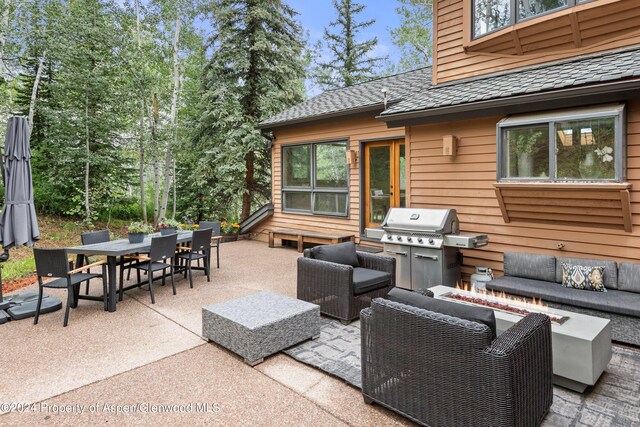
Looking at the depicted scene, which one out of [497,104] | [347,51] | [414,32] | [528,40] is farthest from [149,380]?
[414,32]

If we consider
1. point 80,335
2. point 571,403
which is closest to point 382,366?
point 571,403

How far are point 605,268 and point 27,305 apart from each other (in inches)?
260

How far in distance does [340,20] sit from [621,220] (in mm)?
14935

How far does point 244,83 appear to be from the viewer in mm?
10594

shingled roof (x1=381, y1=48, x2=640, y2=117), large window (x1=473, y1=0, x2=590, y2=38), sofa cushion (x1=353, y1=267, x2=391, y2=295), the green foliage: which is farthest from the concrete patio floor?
the green foliage

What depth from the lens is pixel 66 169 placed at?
9719 millimetres

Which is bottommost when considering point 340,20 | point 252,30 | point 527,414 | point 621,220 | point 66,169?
point 527,414

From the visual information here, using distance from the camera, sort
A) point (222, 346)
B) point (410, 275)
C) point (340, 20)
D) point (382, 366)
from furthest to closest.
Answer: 1. point (340, 20)
2. point (410, 275)
3. point (222, 346)
4. point (382, 366)

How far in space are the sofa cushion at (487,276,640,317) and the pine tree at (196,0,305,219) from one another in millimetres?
7647

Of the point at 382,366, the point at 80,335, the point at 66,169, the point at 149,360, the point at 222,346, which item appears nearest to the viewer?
the point at 382,366

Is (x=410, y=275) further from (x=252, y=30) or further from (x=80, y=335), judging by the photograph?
(x=252, y=30)

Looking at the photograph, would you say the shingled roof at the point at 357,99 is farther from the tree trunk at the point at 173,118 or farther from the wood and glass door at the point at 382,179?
the tree trunk at the point at 173,118

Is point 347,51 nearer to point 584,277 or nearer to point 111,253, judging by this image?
point 111,253

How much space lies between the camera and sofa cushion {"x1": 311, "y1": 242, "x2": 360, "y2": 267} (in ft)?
14.6
